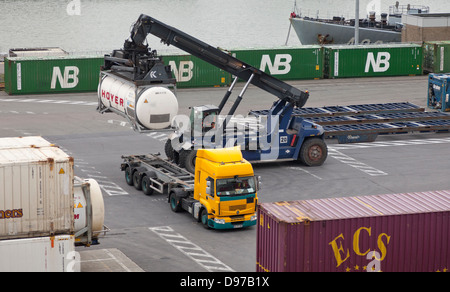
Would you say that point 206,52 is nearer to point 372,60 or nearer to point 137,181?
point 137,181

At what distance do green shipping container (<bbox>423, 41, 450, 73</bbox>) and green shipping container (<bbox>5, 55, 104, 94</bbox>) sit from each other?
27972 mm

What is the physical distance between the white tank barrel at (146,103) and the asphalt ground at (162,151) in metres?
3.46

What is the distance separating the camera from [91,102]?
201 feet

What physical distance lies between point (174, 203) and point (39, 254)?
10.9 metres

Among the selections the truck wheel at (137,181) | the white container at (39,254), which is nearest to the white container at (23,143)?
the white container at (39,254)

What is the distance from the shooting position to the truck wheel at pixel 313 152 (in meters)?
43.4

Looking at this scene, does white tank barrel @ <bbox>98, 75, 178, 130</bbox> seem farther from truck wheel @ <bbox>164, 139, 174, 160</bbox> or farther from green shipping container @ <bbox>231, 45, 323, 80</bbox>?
green shipping container @ <bbox>231, 45, 323, 80</bbox>

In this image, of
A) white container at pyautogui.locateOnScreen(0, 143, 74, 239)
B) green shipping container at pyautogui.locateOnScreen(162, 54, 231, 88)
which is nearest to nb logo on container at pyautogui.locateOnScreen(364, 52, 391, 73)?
green shipping container at pyautogui.locateOnScreen(162, 54, 231, 88)

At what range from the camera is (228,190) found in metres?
32.9

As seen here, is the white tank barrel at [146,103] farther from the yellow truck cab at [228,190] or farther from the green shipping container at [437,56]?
the green shipping container at [437,56]

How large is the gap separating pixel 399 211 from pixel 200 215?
416 inches

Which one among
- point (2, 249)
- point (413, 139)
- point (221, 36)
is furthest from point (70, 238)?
point (221, 36)


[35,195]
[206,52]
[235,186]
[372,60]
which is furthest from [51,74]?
[35,195]
